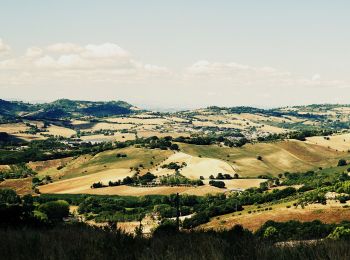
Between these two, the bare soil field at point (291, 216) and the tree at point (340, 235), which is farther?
the bare soil field at point (291, 216)

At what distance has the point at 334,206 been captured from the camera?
139 metres

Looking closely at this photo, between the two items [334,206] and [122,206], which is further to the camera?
[122,206]

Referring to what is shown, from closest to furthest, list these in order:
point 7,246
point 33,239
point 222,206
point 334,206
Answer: point 7,246, point 33,239, point 334,206, point 222,206

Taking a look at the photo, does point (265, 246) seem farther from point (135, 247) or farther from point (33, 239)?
point (33, 239)

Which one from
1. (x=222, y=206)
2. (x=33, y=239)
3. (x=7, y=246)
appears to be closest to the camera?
(x=7, y=246)

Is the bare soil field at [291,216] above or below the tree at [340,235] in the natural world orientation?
below

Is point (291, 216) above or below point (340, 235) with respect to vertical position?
below

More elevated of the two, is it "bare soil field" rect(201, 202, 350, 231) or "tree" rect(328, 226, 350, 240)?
"tree" rect(328, 226, 350, 240)

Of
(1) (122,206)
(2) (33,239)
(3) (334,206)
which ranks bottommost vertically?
(1) (122,206)

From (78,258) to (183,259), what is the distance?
7.70ft

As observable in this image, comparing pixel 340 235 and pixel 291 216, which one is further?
pixel 291 216

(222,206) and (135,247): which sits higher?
(135,247)

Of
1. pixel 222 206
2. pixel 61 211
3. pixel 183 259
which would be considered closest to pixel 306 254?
pixel 183 259

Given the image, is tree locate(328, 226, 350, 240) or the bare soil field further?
the bare soil field
